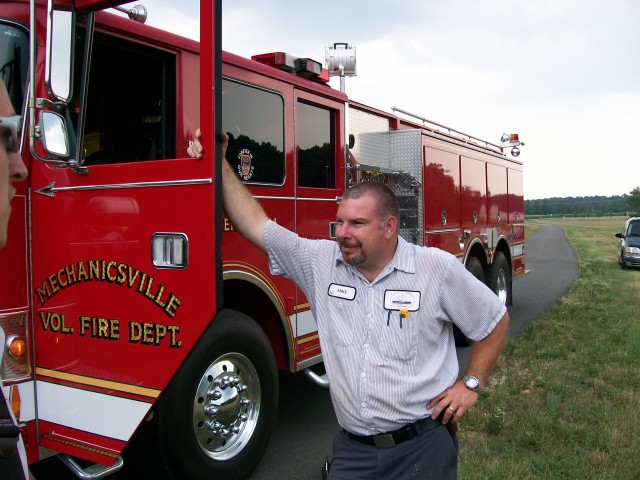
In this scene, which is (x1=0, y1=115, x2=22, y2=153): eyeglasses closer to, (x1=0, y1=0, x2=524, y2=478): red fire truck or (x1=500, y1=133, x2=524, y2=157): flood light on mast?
(x1=0, y1=0, x2=524, y2=478): red fire truck

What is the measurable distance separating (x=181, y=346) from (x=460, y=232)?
5412 millimetres

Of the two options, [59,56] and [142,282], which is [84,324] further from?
[59,56]

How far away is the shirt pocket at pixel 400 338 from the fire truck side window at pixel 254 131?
2210mm

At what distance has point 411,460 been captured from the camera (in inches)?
91.1

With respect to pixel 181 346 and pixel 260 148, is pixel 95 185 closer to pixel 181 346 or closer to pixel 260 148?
pixel 181 346

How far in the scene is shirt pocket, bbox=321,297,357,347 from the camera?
2.39 meters

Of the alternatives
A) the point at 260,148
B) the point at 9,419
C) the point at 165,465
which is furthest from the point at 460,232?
the point at 9,419

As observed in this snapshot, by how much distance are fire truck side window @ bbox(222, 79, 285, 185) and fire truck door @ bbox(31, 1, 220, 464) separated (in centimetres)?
115

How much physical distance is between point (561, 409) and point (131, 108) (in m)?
3.99

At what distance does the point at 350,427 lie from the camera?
2398mm

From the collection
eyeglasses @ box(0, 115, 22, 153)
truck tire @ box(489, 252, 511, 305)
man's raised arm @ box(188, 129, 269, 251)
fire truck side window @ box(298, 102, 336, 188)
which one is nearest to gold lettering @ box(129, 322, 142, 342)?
man's raised arm @ box(188, 129, 269, 251)

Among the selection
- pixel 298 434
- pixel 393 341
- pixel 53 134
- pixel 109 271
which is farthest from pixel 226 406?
pixel 53 134

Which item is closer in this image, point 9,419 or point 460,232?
point 9,419

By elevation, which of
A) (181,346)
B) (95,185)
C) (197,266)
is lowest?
(181,346)
